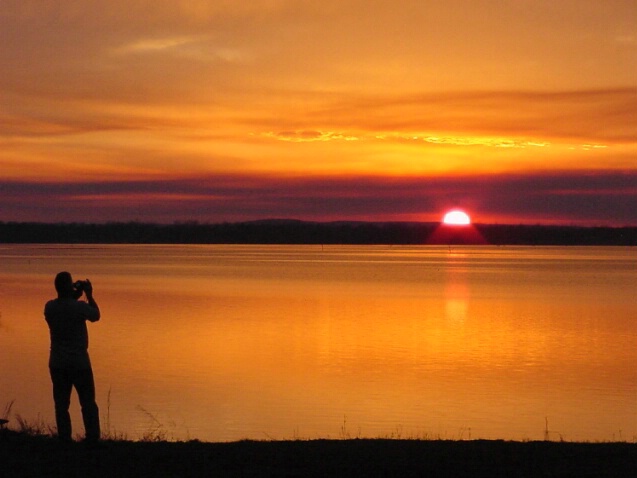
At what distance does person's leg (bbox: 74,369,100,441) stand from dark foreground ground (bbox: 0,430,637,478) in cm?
14

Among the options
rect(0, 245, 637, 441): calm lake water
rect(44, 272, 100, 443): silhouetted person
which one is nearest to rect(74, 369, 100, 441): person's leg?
rect(44, 272, 100, 443): silhouetted person

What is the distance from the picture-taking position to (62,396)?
28.7 ft

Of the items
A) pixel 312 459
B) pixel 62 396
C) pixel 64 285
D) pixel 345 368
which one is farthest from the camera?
pixel 345 368

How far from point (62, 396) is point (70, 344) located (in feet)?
1.91

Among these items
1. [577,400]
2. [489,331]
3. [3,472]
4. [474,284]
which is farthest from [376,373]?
[474,284]

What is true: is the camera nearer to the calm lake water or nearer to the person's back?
the person's back

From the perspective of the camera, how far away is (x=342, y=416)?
53.5 feet

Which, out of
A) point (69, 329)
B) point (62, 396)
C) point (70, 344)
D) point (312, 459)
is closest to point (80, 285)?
point (69, 329)

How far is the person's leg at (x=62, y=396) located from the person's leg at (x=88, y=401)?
0.35 feet

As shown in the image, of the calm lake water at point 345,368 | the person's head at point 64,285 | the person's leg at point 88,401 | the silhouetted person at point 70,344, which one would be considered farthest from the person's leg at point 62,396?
the calm lake water at point 345,368

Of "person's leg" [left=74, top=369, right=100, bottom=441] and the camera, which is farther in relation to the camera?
"person's leg" [left=74, top=369, right=100, bottom=441]

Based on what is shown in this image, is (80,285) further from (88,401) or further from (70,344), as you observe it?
(88,401)

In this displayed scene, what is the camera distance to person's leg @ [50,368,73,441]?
8.62 metres

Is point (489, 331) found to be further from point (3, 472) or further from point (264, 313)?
point (3, 472)
